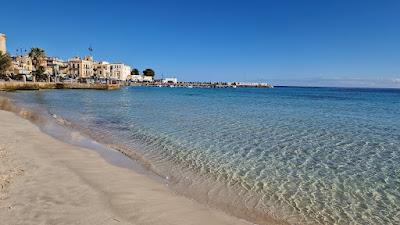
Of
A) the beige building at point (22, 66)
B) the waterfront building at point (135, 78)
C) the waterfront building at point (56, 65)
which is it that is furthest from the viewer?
the waterfront building at point (135, 78)

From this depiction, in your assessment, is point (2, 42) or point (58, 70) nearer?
point (2, 42)

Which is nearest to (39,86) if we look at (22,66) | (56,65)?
(22,66)

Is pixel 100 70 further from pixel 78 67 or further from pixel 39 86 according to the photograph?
pixel 39 86

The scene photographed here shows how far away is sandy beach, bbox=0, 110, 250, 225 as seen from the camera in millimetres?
5426

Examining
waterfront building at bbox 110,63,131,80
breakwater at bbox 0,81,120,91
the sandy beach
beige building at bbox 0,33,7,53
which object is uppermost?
beige building at bbox 0,33,7,53

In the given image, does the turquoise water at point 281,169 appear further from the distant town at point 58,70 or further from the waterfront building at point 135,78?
the waterfront building at point 135,78

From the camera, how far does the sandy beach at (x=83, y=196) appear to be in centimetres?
543

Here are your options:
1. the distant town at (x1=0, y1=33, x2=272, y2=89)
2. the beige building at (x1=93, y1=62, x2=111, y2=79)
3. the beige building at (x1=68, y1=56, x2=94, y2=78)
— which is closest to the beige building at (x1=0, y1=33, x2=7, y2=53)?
the distant town at (x1=0, y1=33, x2=272, y2=89)

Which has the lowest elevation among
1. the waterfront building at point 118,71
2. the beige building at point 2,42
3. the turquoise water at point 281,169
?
the turquoise water at point 281,169

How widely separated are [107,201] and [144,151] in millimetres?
6211

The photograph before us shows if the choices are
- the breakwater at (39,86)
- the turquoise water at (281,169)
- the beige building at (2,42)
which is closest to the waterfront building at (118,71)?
the beige building at (2,42)

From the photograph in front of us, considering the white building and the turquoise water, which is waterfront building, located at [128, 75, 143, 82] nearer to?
the white building

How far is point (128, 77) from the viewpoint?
186 metres

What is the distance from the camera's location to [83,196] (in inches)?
253
